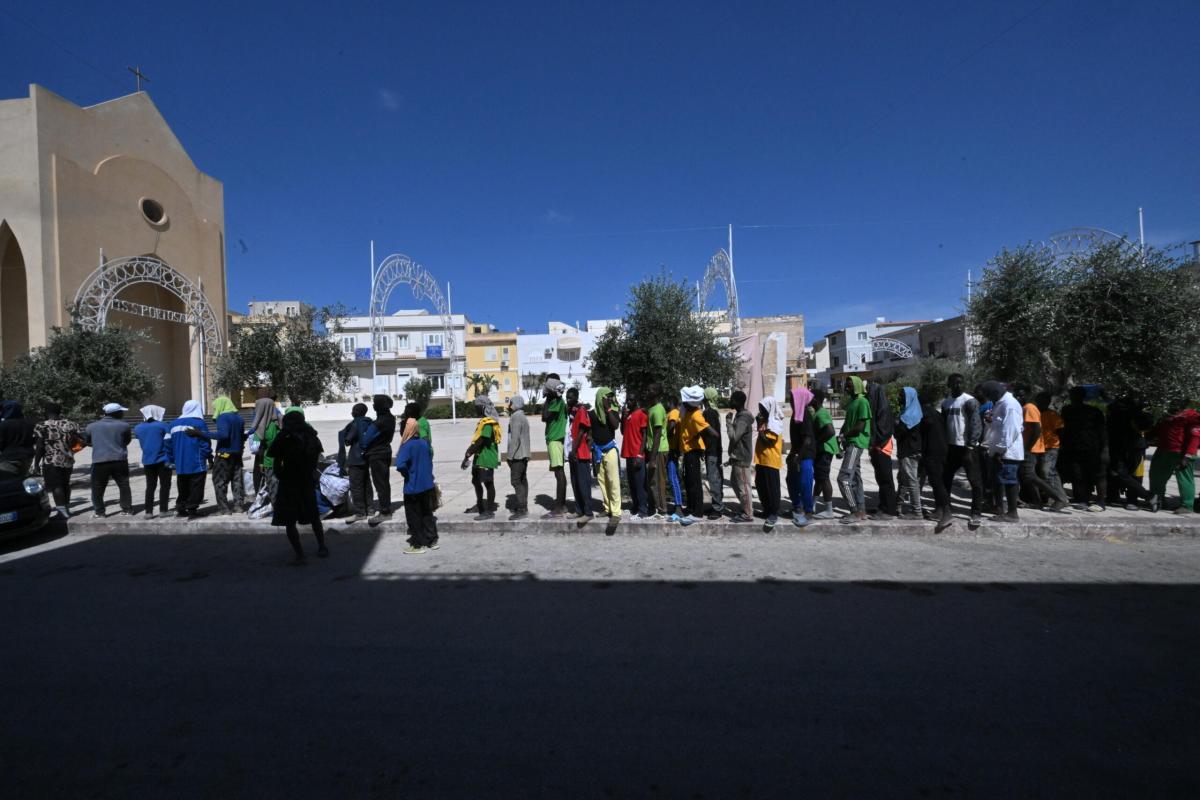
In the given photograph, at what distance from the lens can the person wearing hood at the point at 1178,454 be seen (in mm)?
7309

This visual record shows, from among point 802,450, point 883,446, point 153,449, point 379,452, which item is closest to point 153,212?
point 153,449

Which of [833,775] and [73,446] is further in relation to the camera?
[73,446]

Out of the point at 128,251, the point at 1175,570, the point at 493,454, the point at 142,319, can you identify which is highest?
the point at 128,251

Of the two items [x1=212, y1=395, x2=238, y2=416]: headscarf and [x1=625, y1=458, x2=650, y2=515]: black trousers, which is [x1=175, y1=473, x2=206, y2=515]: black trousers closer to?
[x1=212, y1=395, x2=238, y2=416]: headscarf

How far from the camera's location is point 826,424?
7270 mm

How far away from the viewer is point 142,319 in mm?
34250

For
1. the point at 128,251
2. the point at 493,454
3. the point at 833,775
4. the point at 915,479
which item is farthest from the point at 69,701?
the point at 128,251

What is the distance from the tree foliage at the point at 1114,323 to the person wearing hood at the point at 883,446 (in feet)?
14.5

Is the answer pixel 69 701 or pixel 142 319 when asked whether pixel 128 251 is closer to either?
pixel 142 319

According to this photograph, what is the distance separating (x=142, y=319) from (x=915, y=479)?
136ft

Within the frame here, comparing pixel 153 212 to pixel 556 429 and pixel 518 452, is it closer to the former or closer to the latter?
pixel 518 452

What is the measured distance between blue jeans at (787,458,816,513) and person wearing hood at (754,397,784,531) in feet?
0.86

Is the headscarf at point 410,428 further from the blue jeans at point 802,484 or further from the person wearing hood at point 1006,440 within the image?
the person wearing hood at point 1006,440

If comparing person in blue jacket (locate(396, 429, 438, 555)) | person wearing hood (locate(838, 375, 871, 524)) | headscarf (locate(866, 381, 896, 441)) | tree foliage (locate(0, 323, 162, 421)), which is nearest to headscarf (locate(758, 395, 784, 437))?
person wearing hood (locate(838, 375, 871, 524))
